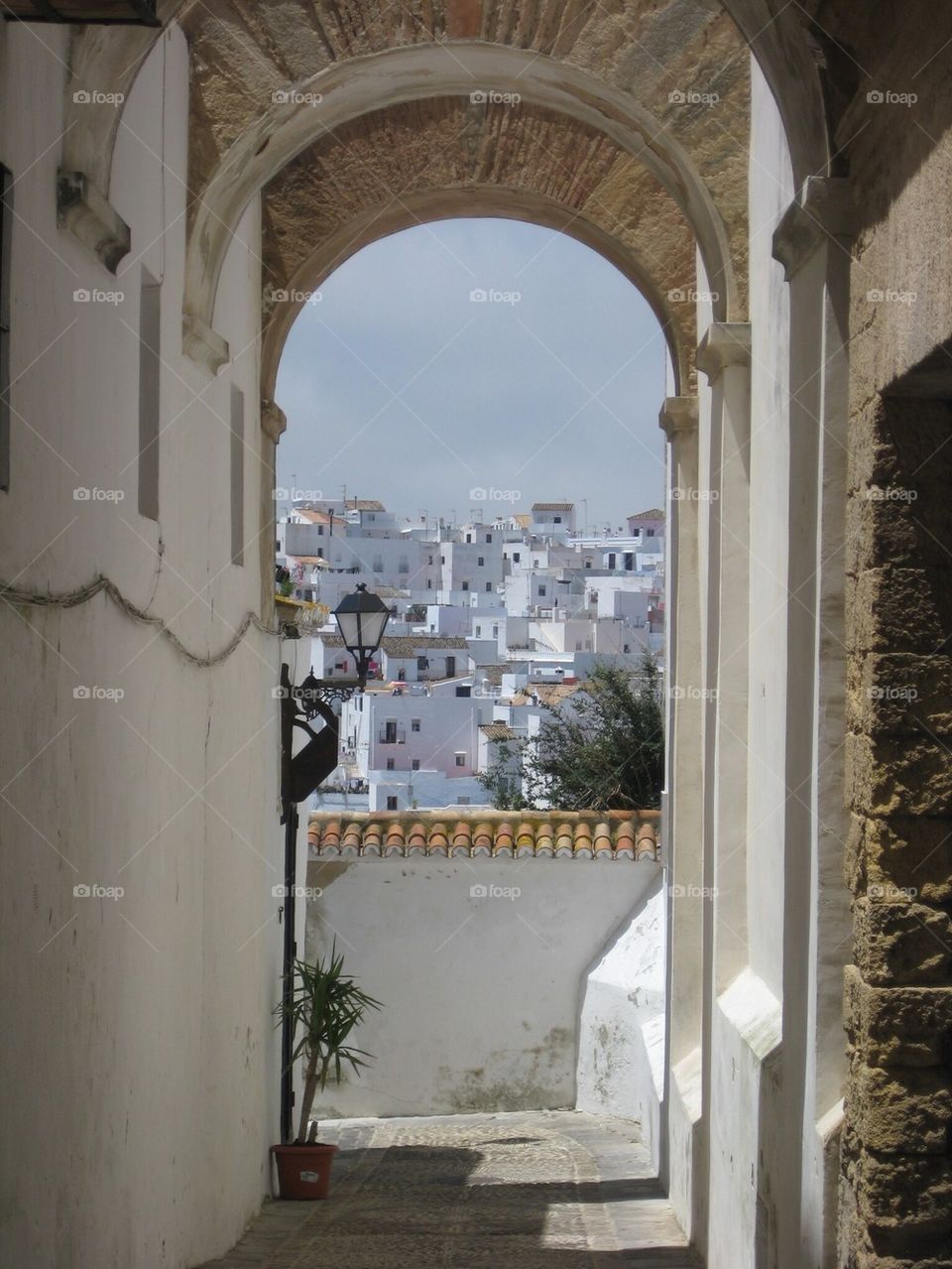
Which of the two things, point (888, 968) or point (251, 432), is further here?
point (251, 432)

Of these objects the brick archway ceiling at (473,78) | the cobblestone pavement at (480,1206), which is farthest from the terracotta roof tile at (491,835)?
the brick archway ceiling at (473,78)

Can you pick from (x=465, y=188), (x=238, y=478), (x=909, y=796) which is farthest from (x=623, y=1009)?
(x=909, y=796)

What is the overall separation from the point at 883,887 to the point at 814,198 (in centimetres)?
195

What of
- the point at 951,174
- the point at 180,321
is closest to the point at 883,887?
the point at 951,174

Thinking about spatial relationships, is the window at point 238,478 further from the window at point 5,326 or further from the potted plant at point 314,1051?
the window at point 5,326

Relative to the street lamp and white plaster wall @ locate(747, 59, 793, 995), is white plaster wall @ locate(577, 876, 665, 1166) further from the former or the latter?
white plaster wall @ locate(747, 59, 793, 995)

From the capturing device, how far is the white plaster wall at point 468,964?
44.9ft

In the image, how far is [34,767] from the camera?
473 centimetres

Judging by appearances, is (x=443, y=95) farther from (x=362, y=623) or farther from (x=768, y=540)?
(x=768, y=540)

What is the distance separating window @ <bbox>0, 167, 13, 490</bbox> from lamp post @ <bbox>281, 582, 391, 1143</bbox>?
5.09 m

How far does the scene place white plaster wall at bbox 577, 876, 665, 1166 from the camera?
501 inches

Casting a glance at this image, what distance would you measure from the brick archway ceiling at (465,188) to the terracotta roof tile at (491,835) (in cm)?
527

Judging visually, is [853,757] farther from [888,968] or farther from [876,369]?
[876,369]

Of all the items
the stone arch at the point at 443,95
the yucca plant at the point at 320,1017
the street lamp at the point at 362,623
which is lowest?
the yucca plant at the point at 320,1017
